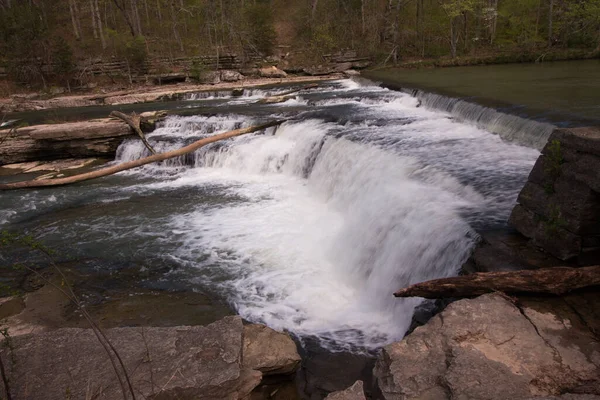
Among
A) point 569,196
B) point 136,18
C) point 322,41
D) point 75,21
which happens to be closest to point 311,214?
point 569,196

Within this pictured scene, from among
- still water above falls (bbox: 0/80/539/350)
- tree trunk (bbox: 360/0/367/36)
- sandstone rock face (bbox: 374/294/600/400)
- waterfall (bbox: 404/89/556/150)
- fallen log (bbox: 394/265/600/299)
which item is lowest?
still water above falls (bbox: 0/80/539/350)

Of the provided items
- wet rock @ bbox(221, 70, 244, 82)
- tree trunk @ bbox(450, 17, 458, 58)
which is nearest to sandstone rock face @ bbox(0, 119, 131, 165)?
wet rock @ bbox(221, 70, 244, 82)

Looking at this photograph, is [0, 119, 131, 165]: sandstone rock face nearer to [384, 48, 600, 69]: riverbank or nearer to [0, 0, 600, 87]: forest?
[0, 0, 600, 87]: forest

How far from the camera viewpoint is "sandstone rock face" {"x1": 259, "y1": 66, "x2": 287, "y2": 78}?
28416 millimetres

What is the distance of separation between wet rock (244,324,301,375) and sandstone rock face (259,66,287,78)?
84.5ft

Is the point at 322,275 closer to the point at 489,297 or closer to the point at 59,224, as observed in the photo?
the point at 489,297

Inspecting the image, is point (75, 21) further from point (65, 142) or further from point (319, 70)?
point (65, 142)

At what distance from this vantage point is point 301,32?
113 feet

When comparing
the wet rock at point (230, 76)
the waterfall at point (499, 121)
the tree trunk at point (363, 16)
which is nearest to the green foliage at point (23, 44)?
the wet rock at point (230, 76)

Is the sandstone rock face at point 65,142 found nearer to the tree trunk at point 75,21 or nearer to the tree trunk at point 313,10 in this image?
the tree trunk at point 313,10

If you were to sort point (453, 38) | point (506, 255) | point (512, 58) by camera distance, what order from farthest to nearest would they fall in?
point (453, 38) → point (512, 58) → point (506, 255)

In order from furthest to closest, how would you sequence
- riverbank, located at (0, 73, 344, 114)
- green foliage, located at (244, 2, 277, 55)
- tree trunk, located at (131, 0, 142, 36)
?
tree trunk, located at (131, 0, 142, 36), green foliage, located at (244, 2, 277, 55), riverbank, located at (0, 73, 344, 114)

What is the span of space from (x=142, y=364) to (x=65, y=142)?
1296cm

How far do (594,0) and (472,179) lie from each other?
795 inches
